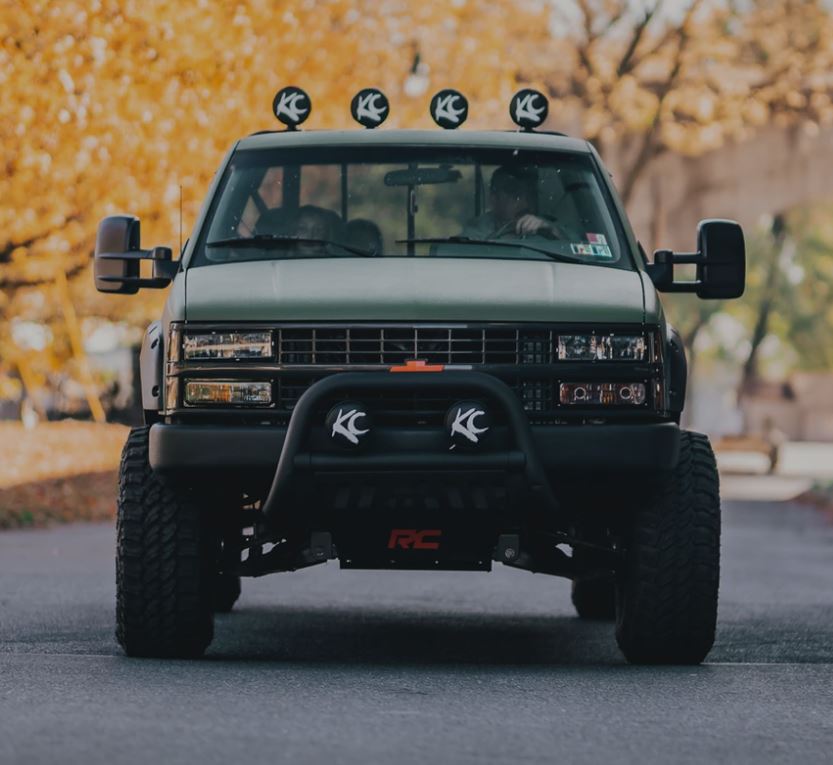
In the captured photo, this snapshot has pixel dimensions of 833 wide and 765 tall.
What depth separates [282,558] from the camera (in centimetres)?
905

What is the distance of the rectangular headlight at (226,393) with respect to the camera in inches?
337

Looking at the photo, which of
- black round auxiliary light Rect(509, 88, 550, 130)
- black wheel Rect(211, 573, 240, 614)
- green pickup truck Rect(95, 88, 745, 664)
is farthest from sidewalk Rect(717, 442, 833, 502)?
green pickup truck Rect(95, 88, 745, 664)

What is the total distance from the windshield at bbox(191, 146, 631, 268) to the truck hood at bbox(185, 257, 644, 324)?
343mm

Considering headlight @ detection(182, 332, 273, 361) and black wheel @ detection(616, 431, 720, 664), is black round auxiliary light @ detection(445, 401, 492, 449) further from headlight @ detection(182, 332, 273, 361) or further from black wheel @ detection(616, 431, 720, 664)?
black wheel @ detection(616, 431, 720, 664)

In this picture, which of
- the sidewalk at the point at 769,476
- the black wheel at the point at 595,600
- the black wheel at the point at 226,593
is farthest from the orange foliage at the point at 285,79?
the black wheel at the point at 595,600

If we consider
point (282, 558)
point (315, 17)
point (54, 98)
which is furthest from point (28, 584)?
point (315, 17)

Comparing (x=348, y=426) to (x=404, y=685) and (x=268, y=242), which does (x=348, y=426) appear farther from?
(x=268, y=242)

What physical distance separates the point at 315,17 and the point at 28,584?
39.8 ft

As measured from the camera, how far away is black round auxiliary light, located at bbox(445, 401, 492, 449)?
8.34 m

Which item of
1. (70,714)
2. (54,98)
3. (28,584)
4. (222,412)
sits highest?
(54,98)

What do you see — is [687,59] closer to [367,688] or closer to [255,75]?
[255,75]

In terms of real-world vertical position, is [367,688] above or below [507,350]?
below

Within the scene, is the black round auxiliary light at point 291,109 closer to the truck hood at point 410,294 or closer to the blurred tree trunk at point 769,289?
the truck hood at point 410,294

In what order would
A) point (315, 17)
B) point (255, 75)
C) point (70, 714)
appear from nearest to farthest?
point (70, 714)
point (255, 75)
point (315, 17)
